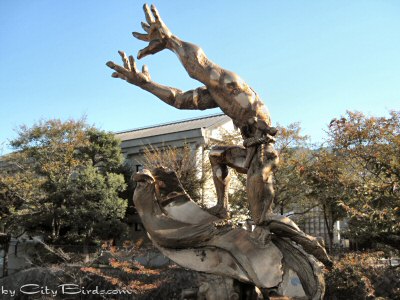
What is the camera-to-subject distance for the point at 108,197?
754 inches

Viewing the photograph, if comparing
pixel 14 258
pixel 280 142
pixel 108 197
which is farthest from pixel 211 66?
pixel 14 258

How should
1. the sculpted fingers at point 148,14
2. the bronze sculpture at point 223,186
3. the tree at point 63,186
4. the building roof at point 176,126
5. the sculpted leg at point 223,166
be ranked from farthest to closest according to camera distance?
the building roof at point 176,126, the tree at point 63,186, the sculpted fingers at point 148,14, the sculpted leg at point 223,166, the bronze sculpture at point 223,186

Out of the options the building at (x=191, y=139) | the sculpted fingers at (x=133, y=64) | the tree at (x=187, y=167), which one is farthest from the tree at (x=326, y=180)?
the sculpted fingers at (x=133, y=64)

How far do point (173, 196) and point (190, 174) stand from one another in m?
12.0

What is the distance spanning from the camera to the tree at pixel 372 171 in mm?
8703

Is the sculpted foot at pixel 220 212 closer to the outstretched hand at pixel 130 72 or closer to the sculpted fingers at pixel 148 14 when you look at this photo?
the outstretched hand at pixel 130 72

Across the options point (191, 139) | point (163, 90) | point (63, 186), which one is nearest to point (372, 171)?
point (163, 90)

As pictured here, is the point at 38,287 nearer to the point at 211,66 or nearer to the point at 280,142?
the point at 211,66

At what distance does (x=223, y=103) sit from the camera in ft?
16.5

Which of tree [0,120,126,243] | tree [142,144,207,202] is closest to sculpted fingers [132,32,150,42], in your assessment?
tree [142,144,207,202]

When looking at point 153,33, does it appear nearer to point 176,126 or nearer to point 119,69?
point 119,69

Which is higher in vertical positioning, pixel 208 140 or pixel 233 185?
pixel 208 140

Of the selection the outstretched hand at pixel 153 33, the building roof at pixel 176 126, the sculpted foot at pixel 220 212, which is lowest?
the sculpted foot at pixel 220 212

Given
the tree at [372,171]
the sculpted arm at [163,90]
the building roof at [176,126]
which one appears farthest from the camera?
the building roof at [176,126]
